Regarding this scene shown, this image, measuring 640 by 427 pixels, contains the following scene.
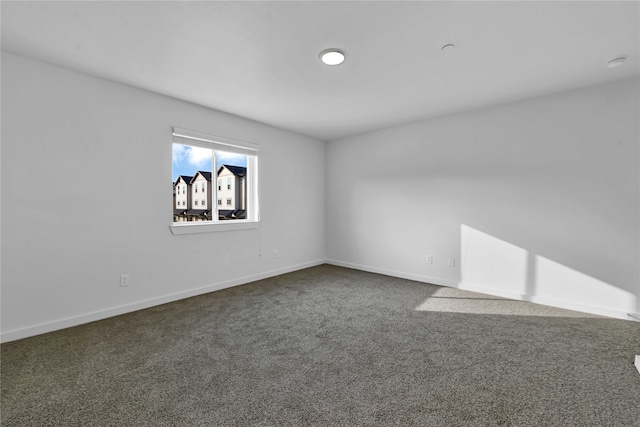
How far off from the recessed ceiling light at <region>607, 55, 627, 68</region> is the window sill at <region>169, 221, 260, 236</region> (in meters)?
4.40

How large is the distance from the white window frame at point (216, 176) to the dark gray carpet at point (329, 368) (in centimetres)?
101

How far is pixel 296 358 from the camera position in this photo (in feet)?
7.06

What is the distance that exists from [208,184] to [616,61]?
4662 millimetres

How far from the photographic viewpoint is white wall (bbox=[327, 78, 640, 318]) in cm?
297

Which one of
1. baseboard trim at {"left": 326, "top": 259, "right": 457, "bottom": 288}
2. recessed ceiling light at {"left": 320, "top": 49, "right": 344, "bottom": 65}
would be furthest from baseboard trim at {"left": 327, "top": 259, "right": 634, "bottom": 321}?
recessed ceiling light at {"left": 320, "top": 49, "right": 344, "bottom": 65}

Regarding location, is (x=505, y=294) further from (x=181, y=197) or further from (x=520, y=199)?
(x=181, y=197)

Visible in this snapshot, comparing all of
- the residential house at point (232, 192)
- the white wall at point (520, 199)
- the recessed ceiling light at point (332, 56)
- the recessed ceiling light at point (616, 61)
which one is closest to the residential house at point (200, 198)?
the residential house at point (232, 192)

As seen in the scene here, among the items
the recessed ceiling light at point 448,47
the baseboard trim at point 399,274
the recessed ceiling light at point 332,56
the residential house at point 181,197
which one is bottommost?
the baseboard trim at point 399,274

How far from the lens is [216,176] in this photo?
402 cm

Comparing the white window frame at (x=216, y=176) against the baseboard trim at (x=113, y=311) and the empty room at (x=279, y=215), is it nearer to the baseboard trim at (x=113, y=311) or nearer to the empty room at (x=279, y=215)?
the empty room at (x=279, y=215)

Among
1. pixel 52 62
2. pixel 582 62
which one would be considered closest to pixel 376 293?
pixel 582 62

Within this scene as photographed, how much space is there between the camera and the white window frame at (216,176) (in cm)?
354

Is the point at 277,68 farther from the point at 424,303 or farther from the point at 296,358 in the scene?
the point at 424,303

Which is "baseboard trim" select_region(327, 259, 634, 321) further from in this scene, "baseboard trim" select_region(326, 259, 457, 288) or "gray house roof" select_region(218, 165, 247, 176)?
"gray house roof" select_region(218, 165, 247, 176)
